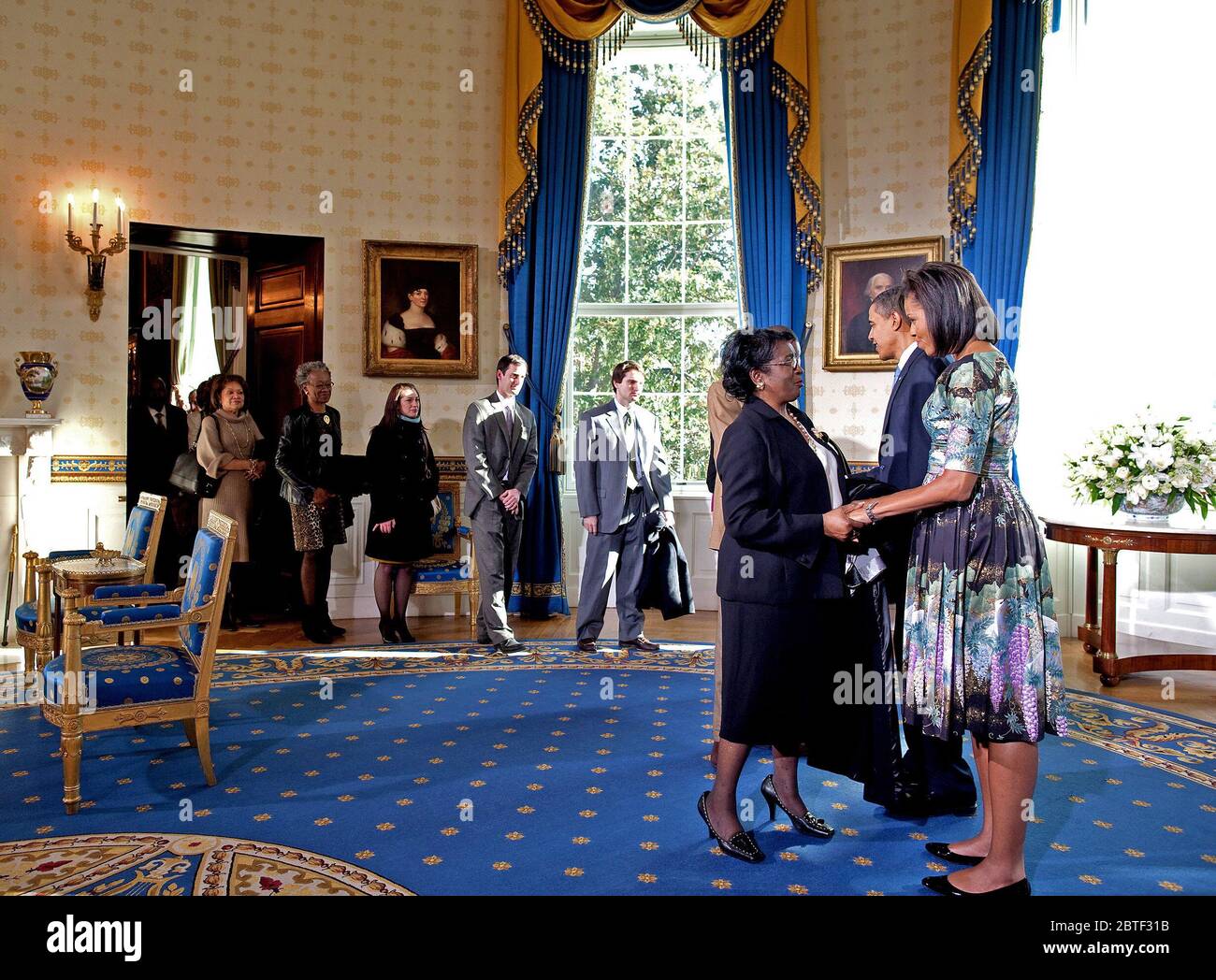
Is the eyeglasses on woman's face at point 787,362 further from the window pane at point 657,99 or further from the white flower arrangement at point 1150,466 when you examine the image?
the window pane at point 657,99

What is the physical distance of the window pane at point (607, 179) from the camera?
25.1ft

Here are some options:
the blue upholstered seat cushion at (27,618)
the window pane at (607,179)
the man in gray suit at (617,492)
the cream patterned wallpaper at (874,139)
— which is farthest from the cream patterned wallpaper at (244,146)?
the cream patterned wallpaper at (874,139)

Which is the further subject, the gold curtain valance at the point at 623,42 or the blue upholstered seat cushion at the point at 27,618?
the gold curtain valance at the point at 623,42

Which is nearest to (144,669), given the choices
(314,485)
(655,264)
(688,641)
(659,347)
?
(314,485)

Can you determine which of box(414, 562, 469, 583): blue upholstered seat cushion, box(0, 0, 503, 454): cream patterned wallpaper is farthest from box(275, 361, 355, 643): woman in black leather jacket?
box(0, 0, 503, 454): cream patterned wallpaper

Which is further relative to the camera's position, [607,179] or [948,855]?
[607,179]

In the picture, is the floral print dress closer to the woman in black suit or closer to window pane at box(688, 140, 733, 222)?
the woman in black suit

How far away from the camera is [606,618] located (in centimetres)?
712

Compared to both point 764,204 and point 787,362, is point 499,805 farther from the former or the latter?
point 764,204

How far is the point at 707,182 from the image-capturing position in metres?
7.62

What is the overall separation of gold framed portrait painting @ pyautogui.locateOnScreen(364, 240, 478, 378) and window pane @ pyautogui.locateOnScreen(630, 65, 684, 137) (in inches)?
67.2

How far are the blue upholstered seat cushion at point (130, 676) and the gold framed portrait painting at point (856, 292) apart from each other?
4896 mm

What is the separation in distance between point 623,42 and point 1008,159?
2.84m
